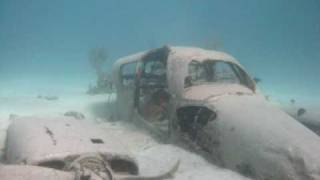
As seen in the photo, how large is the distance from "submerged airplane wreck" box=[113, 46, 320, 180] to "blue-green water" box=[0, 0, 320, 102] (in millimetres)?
52592

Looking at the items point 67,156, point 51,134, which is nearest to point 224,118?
point 51,134

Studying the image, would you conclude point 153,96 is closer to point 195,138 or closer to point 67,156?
point 195,138

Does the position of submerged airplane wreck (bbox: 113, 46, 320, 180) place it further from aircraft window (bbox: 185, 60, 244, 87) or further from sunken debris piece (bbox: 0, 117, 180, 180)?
sunken debris piece (bbox: 0, 117, 180, 180)

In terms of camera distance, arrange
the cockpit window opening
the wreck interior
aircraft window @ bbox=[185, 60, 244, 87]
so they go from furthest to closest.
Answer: the wreck interior < aircraft window @ bbox=[185, 60, 244, 87] < the cockpit window opening

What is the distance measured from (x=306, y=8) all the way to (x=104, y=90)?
7837cm

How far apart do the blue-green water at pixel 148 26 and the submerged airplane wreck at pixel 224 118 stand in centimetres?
5259

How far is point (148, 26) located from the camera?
148 meters

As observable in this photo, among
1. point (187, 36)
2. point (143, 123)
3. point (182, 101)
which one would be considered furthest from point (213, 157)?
point (187, 36)

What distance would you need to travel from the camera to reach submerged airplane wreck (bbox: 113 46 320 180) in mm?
5395

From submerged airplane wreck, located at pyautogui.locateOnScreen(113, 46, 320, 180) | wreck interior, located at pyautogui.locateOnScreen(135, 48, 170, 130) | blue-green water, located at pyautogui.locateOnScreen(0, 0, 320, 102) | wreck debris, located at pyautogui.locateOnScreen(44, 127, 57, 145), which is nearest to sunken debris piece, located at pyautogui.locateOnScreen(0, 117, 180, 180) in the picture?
wreck debris, located at pyautogui.locateOnScreen(44, 127, 57, 145)

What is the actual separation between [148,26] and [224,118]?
143 meters

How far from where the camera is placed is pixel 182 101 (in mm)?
7594

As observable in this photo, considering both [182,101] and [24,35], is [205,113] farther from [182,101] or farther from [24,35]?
[24,35]

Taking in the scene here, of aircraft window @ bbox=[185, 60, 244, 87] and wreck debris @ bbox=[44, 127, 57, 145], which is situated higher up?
aircraft window @ bbox=[185, 60, 244, 87]
